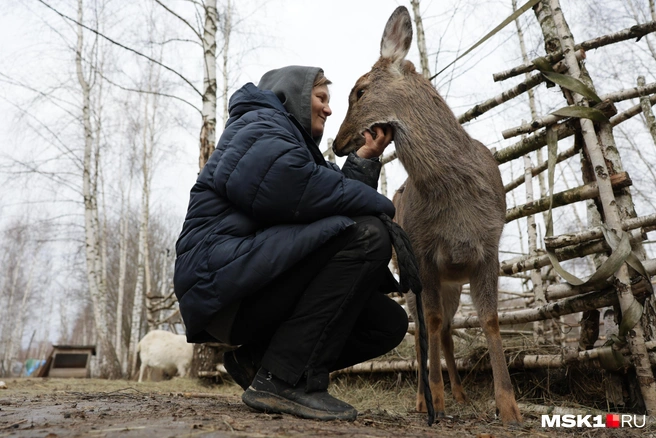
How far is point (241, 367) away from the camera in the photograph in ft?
9.11

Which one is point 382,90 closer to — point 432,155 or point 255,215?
point 432,155

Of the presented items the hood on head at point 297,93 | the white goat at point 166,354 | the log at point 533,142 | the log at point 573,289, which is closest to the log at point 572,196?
the log at point 533,142

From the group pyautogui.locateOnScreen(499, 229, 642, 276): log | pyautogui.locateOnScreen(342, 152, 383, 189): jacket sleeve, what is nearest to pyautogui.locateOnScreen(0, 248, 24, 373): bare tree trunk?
pyautogui.locateOnScreen(499, 229, 642, 276): log

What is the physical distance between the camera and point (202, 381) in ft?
23.1

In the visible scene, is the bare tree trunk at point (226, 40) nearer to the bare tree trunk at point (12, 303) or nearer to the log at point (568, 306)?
the log at point (568, 306)

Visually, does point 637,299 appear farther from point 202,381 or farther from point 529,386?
Answer: point 202,381

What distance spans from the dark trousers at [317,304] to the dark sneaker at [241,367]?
0.26 meters

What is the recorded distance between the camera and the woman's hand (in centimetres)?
307

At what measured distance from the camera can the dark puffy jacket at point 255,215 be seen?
90.4 inches

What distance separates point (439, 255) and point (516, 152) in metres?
1.66

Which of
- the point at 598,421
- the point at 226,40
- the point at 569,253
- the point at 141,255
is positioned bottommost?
the point at 598,421

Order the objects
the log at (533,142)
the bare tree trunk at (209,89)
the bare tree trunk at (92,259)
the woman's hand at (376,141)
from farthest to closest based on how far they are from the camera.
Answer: the bare tree trunk at (92,259) → the bare tree trunk at (209,89) → the log at (533,142) → the woman's hand at (376,141)

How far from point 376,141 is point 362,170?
0.54 m

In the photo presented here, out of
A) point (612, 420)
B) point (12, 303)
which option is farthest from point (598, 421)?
point (12, 303)
